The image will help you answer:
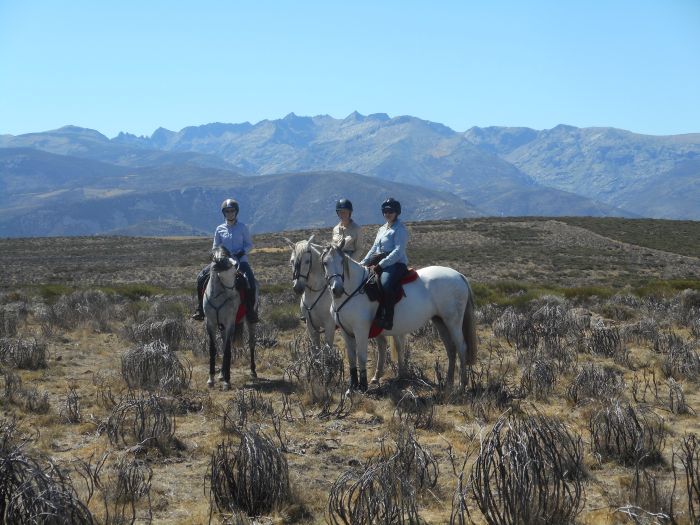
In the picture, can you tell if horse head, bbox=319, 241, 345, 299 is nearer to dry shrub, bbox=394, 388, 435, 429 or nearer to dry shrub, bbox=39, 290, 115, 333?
dry shrub, bbox=394, 388, 435, 429

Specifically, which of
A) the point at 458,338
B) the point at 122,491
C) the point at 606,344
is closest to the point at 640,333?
the point at 606,344

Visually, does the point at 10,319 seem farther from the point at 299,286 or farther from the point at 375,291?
the point at 375,291

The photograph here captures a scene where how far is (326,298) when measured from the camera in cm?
1023

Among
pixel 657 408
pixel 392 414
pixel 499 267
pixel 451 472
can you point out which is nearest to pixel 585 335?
pixel 657 408

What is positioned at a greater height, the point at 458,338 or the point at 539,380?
the point at 458,338

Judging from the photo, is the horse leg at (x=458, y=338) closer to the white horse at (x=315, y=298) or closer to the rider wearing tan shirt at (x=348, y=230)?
the white horse at (x=315, y=298)

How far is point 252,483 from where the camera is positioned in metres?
5.29

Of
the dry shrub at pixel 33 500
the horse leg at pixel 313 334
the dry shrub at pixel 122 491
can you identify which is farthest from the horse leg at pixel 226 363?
the dry shrub at pixel 33 500

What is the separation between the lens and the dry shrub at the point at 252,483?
17.4 feet

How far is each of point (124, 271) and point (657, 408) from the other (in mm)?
47393

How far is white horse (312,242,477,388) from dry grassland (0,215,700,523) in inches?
20.2

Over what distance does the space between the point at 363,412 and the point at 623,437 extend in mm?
3229

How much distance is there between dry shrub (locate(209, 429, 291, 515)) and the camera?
5.29 m

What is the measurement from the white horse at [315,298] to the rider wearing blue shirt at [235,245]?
3.11ft
